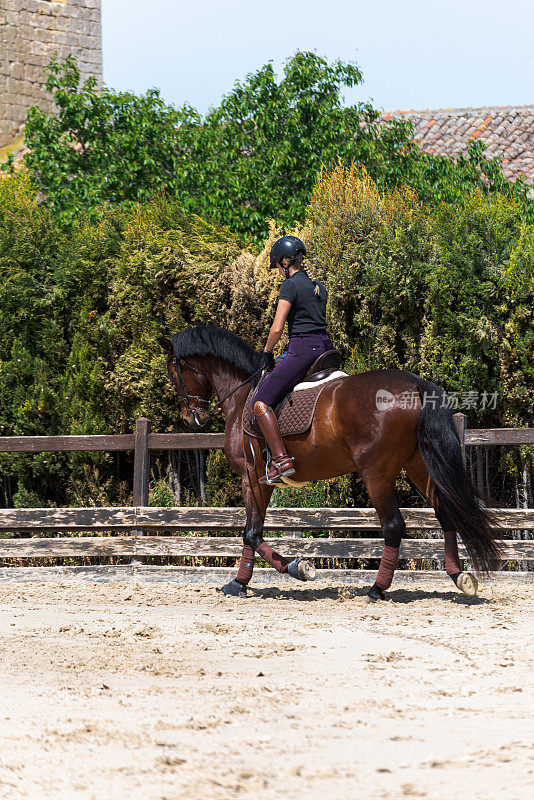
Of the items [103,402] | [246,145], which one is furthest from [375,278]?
[246,145]

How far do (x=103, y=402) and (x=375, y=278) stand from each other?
137 inches

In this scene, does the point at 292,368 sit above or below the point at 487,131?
below

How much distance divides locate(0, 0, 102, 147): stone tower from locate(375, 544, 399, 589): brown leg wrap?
78.4 feet

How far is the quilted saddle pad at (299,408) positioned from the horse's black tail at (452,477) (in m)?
0.85

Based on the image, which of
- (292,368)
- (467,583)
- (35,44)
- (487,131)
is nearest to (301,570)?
(467,583)

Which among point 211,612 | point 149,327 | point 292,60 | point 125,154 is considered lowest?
point 211,612

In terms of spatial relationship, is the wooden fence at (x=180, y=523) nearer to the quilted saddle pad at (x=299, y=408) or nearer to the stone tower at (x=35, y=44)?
the quilted saddle pad at (x=299, y=408)

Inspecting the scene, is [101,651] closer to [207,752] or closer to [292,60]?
[207,752]

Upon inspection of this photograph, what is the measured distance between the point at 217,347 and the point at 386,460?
1.87m

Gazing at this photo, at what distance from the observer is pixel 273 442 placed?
7.03 m

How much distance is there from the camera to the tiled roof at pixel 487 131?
30562mm

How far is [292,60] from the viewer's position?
16391mm

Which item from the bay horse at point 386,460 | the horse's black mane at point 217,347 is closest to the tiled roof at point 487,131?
the horse's black mane at point 217,347

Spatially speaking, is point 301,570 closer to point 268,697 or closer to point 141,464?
point 268,697
